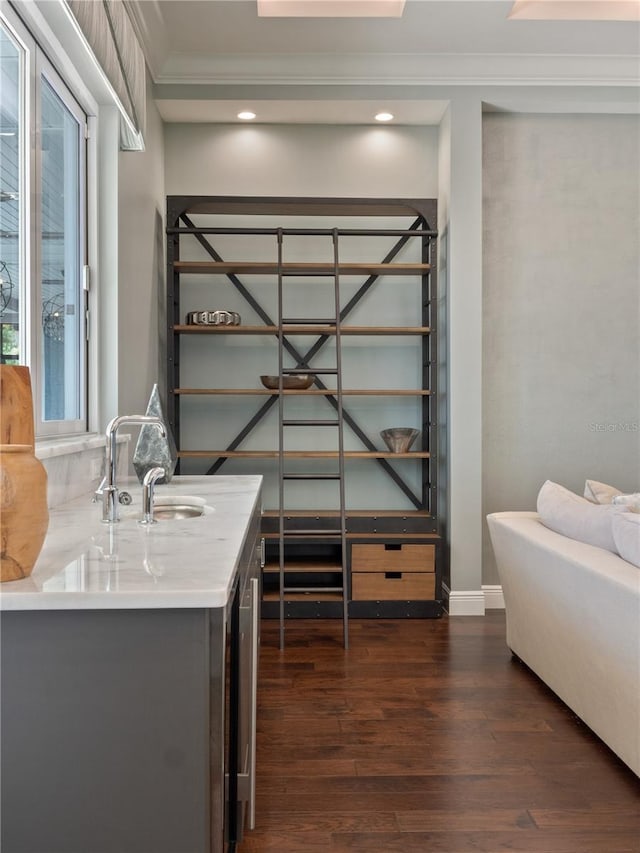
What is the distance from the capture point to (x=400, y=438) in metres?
4.04

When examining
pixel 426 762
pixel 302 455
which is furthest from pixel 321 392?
pixel 426 762

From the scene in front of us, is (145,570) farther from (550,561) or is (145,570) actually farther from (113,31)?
(113,31)

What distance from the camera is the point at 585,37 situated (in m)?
3.72

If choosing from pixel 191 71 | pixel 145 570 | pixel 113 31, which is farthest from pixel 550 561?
pixel 191 71

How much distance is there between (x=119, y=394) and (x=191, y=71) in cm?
205

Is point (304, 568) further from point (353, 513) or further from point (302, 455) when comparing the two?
point (302, 455)

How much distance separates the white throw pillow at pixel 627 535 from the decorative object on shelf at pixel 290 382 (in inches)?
82.4

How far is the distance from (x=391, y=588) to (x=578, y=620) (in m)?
1.61

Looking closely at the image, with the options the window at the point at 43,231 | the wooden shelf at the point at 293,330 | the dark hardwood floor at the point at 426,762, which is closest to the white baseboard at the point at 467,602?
the dark hardwood floor at the point at 426,762

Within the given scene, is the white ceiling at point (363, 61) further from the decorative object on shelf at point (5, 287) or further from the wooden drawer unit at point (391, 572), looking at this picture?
the wooden drawer unit at point (391, 572)

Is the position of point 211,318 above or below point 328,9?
below

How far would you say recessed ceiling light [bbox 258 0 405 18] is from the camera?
11.2 feet

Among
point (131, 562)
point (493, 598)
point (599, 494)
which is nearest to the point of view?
point (131, 562)

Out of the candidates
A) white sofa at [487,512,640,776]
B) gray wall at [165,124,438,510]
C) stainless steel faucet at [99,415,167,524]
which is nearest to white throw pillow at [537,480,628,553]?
white sofa at [487,512,640,776]
